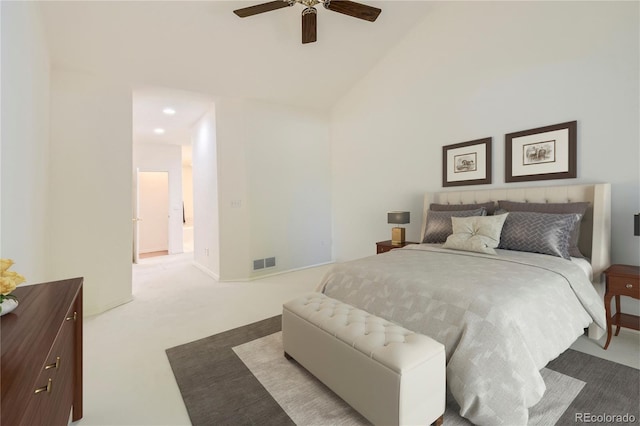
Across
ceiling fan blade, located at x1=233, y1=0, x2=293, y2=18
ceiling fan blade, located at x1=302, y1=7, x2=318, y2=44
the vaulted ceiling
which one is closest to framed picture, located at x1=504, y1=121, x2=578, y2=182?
the vaulted ceiling

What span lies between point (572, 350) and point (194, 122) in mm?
6012

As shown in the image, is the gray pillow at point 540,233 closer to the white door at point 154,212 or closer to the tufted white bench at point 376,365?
the tufted white bench at point 376,365

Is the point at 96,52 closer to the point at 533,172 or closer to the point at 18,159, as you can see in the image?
the point at 18,159

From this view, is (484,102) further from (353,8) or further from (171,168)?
(171,168)

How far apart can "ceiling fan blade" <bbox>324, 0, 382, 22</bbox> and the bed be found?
2.26m

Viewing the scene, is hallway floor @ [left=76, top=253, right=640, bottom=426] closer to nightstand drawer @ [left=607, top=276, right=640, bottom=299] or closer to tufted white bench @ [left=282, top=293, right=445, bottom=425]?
nightstand drawer @ [left=607, top=276, right=640, bottom=299]

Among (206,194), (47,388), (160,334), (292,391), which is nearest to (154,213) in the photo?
(206,194)

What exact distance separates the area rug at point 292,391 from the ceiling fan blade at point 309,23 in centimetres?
300

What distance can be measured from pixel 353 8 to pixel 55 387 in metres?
3.32

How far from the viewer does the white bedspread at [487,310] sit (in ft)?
4.76

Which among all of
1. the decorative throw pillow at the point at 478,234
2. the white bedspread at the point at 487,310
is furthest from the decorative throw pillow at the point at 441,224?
the white bedspread at the point at 487,310

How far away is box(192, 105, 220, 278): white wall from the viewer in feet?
14.6

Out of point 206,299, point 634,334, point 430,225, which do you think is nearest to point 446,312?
point 430,225

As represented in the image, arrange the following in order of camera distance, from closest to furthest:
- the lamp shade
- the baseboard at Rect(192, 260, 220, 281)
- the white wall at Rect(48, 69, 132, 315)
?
the white wall at Rect(48, 69, 132, 315)
the lamp shade
the baseboard at Rect(192, 260, 220, 281)
